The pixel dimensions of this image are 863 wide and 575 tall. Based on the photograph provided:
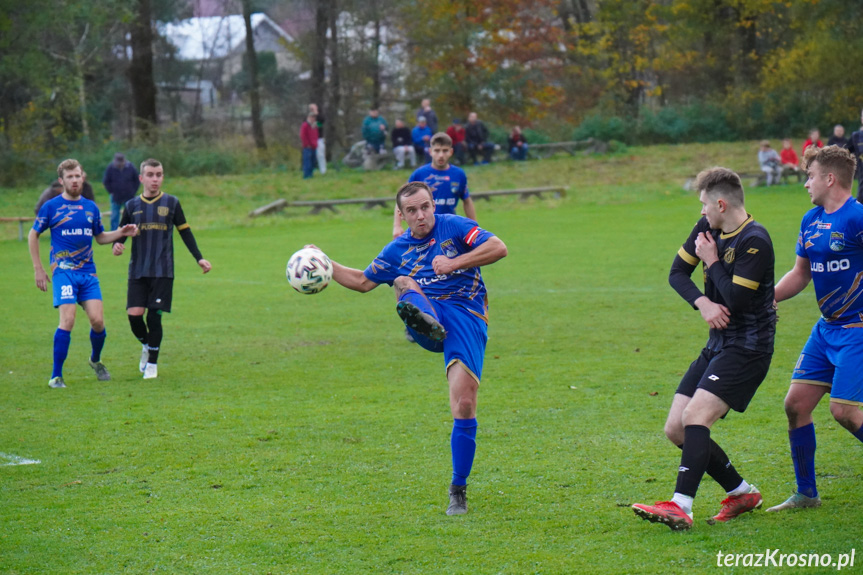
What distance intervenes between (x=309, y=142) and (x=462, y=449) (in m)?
25.5

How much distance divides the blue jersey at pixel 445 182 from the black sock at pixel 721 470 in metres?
6.57

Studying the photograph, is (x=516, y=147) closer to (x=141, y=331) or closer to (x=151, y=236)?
(x=151, y=236)

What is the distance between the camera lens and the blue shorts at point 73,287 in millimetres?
9258

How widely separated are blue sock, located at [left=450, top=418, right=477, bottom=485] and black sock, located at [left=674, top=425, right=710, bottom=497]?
3.90ft

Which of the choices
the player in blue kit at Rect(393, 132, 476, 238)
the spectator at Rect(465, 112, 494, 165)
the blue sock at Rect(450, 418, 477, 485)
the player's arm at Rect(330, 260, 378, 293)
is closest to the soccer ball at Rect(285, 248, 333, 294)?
the player's arm at Rect(330, 260, 378, 293)

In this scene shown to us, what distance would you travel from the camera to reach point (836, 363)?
497 centimetres

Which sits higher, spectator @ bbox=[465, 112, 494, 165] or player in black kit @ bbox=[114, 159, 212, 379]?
spectator @ bbox=[465, 112, 494, 165]

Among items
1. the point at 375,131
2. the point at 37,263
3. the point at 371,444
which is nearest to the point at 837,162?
the point at 371,444

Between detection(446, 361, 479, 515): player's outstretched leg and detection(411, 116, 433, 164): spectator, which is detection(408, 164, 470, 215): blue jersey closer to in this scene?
detection(446, 361, 479, 515): player's outstretched leg

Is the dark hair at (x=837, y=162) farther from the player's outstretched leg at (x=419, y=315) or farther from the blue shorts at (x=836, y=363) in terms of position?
the player's outstretched leg at (x=419, y=315)

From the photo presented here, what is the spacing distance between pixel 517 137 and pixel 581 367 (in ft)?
81.9

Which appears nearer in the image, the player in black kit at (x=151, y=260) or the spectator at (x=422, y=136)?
the player in black kit at (x=151, y=260)

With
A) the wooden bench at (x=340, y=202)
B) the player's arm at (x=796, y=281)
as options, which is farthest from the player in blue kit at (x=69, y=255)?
the wooden bench at (x=340, y=202)

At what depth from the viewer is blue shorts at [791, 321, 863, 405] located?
16.1ft
